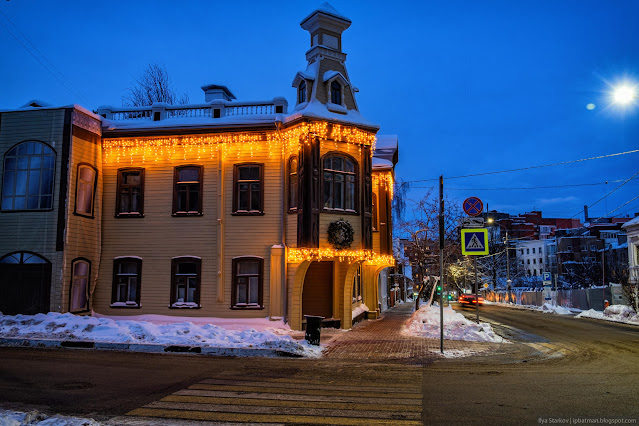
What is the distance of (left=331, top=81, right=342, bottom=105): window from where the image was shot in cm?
2056

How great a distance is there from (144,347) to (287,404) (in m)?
7.45

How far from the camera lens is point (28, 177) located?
18.9 m

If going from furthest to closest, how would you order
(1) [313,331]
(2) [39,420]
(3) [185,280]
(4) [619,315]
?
(4) [619,315] → (3) [185,280] → (1) [313,331] → (2) [39,420]

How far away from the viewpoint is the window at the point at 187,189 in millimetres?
20172

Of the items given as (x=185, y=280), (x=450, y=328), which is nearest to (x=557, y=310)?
(x=450, y=328)

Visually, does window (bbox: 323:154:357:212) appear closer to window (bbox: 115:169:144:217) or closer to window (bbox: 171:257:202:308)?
window (bbox: 171:257:202:308)

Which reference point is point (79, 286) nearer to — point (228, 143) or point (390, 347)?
point (228, 143)

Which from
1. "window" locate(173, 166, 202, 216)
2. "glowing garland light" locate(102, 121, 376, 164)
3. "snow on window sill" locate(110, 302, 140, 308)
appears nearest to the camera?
"glowing garland light" locate(102, 121, 376, 164)

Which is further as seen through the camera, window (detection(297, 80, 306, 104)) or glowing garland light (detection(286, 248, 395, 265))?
window (detection(297, 80, 306, 104))

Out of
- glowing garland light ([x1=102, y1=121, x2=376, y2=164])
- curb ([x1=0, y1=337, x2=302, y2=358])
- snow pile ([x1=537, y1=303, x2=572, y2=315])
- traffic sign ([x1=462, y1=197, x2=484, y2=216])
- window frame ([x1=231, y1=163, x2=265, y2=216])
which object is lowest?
snow pile ([x1=537, y1=303, x2=572, y2=315])

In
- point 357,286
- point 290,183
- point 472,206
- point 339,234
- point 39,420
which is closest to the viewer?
point 39,420

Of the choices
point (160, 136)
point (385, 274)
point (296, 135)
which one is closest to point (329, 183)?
point (296, 135)

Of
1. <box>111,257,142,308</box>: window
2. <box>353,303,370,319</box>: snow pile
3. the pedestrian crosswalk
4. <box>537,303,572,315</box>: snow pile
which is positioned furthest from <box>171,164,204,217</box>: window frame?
<box>537,303,572,315</box>: snow pile

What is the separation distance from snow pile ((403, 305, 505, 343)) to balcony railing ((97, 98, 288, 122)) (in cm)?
1021
